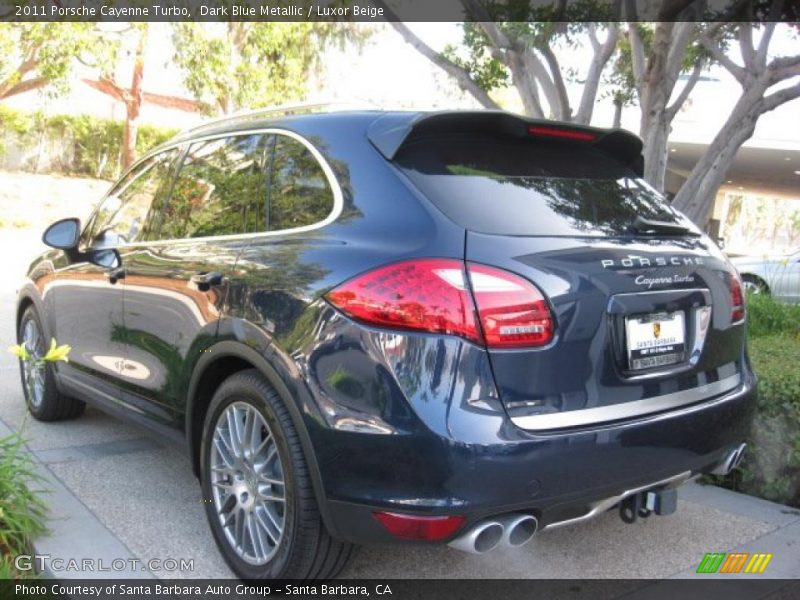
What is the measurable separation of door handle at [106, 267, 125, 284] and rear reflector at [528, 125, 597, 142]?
2.22 meters

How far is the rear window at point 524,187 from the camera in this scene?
2.73 metres

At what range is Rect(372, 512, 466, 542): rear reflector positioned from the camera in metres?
2.45

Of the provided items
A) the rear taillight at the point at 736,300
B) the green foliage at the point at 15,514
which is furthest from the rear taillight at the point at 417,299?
the green foliage at the point at 15,514

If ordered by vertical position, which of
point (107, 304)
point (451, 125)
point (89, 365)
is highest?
point (451, 125)

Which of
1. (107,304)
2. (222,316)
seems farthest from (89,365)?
(222,316)

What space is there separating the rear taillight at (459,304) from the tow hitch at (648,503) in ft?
2.60

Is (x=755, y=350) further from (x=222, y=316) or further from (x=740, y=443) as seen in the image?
(x=222, y=316)

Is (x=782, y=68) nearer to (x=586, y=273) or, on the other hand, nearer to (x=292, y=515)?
(x=586, y=273)

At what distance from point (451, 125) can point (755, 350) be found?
9.57 ft

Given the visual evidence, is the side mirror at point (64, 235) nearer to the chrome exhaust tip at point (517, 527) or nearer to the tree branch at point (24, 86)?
the chrome exhaust tip at point (517, 527)

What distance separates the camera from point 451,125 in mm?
2945

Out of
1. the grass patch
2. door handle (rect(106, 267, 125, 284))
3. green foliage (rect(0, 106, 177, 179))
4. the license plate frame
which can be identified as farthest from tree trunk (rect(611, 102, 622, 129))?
green foliage (rect(0, 106, 177, 179))

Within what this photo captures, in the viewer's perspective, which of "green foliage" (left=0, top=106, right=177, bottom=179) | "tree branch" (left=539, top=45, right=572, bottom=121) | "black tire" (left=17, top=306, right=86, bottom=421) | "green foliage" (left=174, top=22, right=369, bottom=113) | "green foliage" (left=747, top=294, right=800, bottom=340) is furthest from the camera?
"green foliage" (left=0, top=106, right=177, bottom=179)

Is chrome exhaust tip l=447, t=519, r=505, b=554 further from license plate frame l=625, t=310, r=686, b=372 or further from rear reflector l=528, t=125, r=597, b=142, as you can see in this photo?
rear reflector l=528, t=125, r=597, b=142
